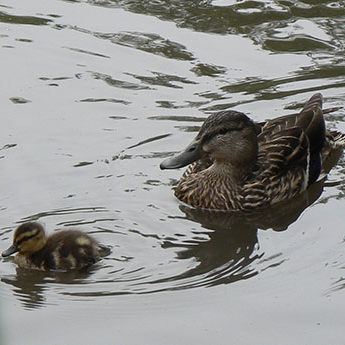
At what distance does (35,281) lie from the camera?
5.71 metres

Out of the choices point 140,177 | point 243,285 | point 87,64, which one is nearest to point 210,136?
point 140,177

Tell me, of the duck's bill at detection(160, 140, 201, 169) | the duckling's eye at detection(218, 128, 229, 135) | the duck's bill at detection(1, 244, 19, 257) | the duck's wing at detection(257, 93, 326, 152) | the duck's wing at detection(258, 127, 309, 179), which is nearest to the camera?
the duck's bill at detection(1, 244, 19, 257)

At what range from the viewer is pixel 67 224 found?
6.34 meters

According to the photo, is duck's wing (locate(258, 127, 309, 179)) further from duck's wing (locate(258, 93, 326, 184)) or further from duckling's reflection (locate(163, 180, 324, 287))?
duckling's reflection (locate(163, 180, 324, 287))

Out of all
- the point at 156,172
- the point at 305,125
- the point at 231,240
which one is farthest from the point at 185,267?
the point at 305,125

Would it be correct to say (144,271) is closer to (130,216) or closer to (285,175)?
(130,216)

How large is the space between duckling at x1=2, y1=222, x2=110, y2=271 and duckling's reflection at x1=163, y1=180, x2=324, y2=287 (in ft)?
1.60

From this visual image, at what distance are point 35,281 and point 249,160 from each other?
1907 millimetres

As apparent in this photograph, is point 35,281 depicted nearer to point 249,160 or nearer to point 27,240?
point 27,240

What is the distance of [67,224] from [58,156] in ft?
3.19

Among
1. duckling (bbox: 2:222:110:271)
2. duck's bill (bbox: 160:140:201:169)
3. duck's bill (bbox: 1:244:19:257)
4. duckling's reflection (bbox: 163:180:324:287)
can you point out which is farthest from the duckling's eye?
duck's bill (bbox: 1:244:19:257)

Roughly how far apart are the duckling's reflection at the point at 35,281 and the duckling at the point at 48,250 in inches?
1.3

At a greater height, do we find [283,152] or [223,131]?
[223,131]

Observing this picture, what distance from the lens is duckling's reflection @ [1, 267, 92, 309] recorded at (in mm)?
5504
